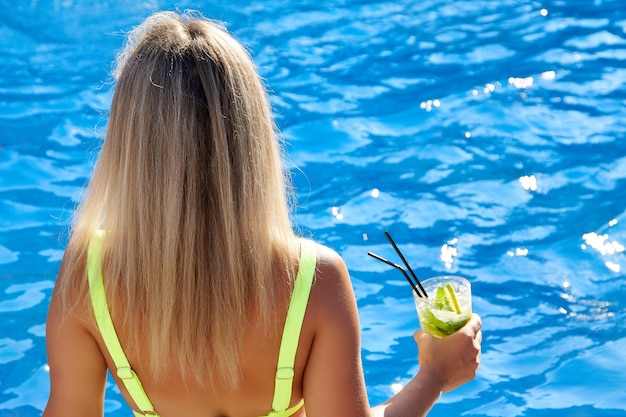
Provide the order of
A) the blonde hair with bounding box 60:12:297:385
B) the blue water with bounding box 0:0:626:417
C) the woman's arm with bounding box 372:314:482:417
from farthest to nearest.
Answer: the blue water with bounding box 0:0:626:417 → the woman's arm with bounding box 372:314:482:417 → the blonde hair with bounding box 60:12:297:385

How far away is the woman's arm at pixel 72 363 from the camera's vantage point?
2178 mm

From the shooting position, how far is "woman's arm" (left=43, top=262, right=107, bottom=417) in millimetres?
2178

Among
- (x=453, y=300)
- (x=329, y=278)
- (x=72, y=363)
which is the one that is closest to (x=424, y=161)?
(x=453, y=300)

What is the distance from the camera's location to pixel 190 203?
6.64 ft

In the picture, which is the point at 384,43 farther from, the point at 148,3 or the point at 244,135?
the point at 244,135

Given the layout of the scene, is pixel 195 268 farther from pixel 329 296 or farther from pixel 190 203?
pixel 329 296

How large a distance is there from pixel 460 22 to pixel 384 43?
2.48ft

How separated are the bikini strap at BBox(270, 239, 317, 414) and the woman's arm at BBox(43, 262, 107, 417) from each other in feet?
1.46

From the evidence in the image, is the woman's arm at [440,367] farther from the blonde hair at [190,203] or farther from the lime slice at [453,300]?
the blonde hair at [190,203]

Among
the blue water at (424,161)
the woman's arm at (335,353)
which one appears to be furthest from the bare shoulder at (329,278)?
the blue water at (424,161)

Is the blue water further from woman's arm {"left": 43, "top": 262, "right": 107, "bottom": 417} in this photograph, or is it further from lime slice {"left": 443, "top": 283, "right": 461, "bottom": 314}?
woman's arm {"left": 43, "top": 262, "right": 107, "bottom": 417}

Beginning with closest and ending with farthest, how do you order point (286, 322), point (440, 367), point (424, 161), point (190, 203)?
point (190, 203) → point (286, 322) → point (440, 367) → point (424, 161)

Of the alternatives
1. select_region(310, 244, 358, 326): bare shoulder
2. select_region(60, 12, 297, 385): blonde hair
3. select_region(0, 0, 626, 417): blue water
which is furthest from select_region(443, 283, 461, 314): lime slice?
select_region(0, 0, 626, 417): blue water

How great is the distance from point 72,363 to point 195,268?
16.2 inches
